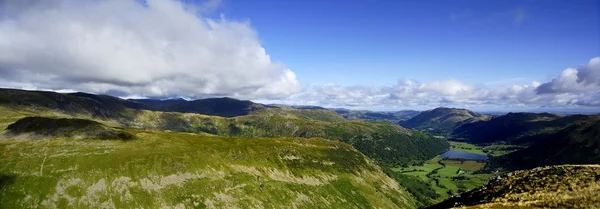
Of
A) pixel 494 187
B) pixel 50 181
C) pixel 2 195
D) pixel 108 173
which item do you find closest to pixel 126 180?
pixel 108 173

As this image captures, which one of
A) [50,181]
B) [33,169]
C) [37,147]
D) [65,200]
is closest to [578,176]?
[65,200]

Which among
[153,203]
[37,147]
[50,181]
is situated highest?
[37,147]

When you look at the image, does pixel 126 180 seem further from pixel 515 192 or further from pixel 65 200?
pixel 515 192

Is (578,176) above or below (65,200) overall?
above

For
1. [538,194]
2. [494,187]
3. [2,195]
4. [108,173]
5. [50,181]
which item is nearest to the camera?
[538,194]

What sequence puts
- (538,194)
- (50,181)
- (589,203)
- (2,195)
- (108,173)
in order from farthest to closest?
(108,173) → (50,181) → (2,195) → (538,194) → (589,203)

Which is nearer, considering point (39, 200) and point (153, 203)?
point (39, 200)
